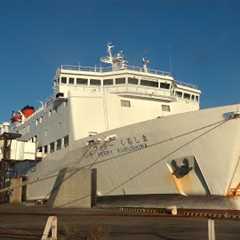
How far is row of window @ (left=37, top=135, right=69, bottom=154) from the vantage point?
2680 cm

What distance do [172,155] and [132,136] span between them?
2.55 m

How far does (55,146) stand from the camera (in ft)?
94.0

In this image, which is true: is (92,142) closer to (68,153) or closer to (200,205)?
(68,153)

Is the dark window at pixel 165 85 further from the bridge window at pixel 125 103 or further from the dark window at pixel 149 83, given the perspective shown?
the bridge window at pixel 125 103

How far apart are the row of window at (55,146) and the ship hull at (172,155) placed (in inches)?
114

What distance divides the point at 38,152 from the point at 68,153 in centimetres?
621

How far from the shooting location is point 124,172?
21.5m

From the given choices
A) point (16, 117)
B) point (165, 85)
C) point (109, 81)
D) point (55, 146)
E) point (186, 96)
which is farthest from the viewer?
point (16, 117)

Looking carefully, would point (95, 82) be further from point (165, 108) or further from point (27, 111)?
point (27, 111)

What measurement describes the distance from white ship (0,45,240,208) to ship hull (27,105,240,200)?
4cm

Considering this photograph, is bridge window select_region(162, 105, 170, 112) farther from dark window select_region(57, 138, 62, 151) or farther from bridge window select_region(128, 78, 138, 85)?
dark window select_region(57, 138, 62, 151)

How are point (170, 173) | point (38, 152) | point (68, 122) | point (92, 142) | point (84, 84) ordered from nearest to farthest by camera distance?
1. point (170, 173)
2. point (92, 142)
3. point (68, 122)
4. point (84, 84)
5. point (38, 152)

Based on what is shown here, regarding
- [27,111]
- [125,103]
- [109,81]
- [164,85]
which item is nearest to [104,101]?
[125,103]

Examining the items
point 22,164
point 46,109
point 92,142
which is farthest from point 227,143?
point 22,164
